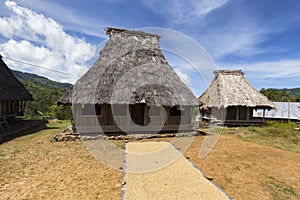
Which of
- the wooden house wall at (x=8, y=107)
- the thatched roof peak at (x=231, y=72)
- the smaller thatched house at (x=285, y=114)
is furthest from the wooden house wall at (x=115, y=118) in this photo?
the smaller thatched house at (x=285, y=114)

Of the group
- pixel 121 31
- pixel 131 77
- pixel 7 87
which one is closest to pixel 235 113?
pixel 131 77

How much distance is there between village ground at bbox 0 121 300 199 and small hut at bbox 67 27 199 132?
2.63 m

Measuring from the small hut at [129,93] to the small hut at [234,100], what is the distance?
278 inches

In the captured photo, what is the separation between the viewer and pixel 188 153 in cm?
875

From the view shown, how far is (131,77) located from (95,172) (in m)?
7.05

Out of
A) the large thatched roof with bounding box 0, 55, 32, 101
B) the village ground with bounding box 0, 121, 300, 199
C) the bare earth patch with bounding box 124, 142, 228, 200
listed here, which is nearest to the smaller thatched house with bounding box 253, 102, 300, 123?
the village ground with bounding box 0, 121, 300, 199

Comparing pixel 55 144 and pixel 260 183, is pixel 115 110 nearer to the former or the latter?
pixel 55 144

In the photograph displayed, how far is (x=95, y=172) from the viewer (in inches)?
244

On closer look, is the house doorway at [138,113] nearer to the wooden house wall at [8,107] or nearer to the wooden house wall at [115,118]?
the wooden house wall at [115,118]

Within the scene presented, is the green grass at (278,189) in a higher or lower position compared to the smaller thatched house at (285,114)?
lower

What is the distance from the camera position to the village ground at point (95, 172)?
4.97 meters

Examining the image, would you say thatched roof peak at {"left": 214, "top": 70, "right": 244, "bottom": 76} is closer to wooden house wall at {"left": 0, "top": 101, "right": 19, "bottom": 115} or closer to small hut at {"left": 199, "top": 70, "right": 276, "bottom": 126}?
small hut at {"left": 199, "top": 70, "right": 276, "bottom": 126}

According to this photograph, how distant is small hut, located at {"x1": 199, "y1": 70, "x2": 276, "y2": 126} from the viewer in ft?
59.7

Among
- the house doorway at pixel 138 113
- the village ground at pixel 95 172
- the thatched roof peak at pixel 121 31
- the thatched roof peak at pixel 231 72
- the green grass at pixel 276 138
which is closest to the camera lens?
the village ground at pixel 95 172
